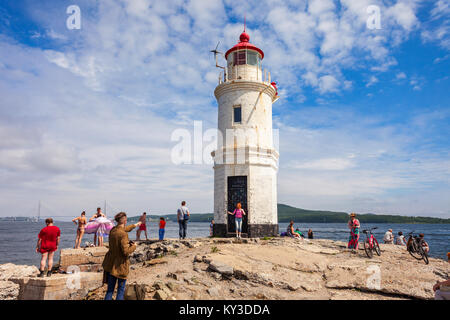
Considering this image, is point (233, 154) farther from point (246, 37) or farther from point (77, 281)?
point (77, 281)

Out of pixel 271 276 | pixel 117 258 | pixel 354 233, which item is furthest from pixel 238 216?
pixel 117 258

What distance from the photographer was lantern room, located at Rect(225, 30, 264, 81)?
56.0 ft

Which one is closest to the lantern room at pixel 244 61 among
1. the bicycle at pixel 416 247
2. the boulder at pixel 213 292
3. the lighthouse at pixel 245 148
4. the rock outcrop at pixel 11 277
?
the lighthouse at pixel 245 148

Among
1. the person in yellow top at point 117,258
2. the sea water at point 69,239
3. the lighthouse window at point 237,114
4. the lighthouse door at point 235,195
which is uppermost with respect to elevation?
the lighthouse window at point 237,114

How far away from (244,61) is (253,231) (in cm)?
996

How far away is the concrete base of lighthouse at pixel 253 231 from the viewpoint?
610 inches

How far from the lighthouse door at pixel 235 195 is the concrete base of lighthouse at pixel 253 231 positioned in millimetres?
274

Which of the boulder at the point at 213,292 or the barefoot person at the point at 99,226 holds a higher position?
the barefoot person at the point at 99,226

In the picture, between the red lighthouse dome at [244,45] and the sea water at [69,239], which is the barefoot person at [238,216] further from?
the sea water at [69,239]

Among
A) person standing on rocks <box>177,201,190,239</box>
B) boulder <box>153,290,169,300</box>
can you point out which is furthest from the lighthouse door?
boulder <box>153,290,169,300</box>

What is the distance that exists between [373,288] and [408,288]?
100cm

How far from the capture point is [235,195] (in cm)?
1594

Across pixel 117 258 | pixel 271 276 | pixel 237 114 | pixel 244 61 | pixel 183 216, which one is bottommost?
pixel 271 276

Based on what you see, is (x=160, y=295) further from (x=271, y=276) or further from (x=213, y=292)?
(x=271, y=276)
